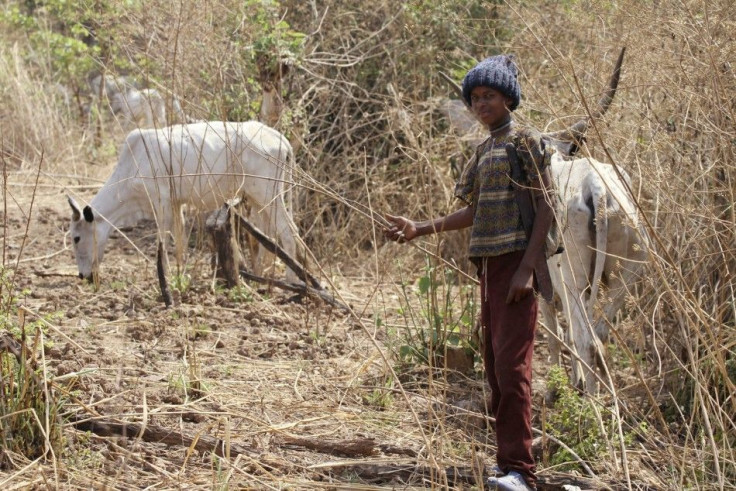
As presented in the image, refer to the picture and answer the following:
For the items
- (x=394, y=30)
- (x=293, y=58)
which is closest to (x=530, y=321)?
(x=293, y=58)

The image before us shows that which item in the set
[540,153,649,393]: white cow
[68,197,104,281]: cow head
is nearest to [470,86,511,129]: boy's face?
[540,153,649,393]: white cow

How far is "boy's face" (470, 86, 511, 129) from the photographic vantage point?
4031 mm

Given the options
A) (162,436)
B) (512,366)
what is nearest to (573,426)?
(512,366)

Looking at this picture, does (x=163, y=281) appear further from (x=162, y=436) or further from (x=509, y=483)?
(x=509, y=483)

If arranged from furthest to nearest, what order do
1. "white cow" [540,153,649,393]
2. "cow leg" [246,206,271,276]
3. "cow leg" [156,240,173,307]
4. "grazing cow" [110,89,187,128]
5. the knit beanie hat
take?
"cow leg" [246,206,271,276] < "cow leg" [156,240,173,307] < "grazing cow" [110,89,187,128] < "white cow" [540,153,649,393] < the knit beanie hat

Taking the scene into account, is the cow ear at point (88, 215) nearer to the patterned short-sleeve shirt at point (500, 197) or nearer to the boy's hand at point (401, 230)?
the boy's hand at point (401, 230)

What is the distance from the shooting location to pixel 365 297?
26.8 ft

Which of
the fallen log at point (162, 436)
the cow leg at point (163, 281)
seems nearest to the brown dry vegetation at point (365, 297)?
the fallen log at point (162, 436)

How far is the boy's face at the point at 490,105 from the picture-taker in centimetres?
403

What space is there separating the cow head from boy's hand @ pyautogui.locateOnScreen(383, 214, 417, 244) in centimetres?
447

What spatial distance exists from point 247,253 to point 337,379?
11.0 ft

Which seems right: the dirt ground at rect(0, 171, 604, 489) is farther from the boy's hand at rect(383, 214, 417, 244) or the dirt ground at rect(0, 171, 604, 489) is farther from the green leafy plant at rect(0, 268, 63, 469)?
the boy's hand at rect(383, 214, 417, 244)

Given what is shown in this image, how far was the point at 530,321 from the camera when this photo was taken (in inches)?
159

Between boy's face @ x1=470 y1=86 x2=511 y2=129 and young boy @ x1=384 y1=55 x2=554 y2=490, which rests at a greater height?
boy's face @ x1=470 y1=86 x2=511 y2=129
